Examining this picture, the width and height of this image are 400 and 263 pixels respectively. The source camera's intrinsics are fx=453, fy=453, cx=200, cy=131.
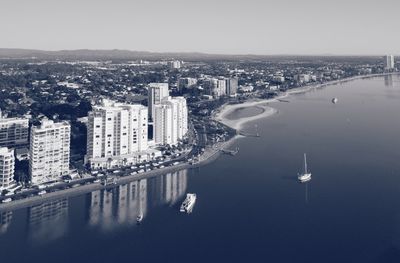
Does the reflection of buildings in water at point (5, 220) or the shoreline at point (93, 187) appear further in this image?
the shoreline at point (93, 187)

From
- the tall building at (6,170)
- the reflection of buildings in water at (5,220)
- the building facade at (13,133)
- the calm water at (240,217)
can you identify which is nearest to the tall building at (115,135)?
the calm water at (240,217)

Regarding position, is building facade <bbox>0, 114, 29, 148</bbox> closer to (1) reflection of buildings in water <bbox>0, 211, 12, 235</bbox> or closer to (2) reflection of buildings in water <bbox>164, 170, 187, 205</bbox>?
(1) reflection of buildings in water <bbox>0, 211, 12, 235</bbox>

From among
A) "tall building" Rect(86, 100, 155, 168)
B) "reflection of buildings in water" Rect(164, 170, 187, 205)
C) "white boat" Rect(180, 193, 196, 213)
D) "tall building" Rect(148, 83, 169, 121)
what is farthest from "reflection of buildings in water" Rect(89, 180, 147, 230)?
"tall building" Rect(148, 83, 169, 121)

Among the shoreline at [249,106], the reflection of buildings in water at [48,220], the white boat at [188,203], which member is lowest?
the reflection of buildings in water at [48,220]

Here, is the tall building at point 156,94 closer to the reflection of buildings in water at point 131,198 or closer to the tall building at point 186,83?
the reflection of buildings in water at point 131,198

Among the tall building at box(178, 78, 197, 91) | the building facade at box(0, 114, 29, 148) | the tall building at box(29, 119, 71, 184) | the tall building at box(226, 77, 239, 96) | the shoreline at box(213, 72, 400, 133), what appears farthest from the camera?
the tall building at box(178, 78, 197, 91)

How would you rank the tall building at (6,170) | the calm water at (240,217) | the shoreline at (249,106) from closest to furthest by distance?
the calm water at (240,217)
the tall building at (6,170)
the shoreline at (249,106)
